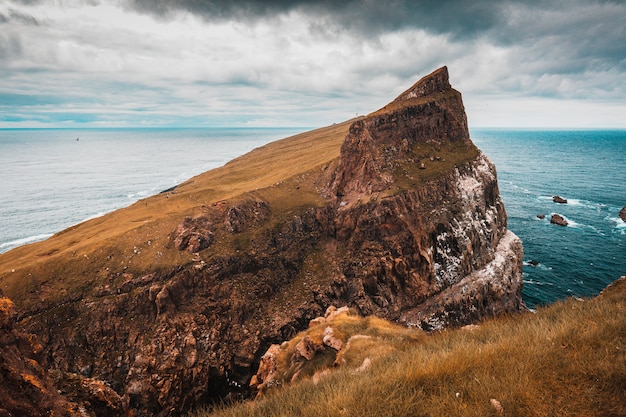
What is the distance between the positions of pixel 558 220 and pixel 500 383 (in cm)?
10753

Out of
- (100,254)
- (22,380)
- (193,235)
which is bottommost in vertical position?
(100,254)

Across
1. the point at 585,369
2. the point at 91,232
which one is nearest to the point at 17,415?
the point at 585,369

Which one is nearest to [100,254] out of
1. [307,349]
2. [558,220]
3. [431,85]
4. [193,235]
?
[193,235]

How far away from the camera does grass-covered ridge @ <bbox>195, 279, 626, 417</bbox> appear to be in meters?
6.31

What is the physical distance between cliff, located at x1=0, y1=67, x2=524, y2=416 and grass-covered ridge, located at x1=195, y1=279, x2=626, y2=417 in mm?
36202

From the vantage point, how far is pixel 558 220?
9075 cm

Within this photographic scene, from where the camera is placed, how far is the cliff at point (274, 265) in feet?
122

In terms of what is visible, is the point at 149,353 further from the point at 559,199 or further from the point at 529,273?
the point at 559,199

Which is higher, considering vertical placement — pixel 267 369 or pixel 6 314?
pixel 6 314

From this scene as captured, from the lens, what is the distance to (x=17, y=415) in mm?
7645

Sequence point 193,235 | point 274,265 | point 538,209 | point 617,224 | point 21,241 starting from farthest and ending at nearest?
point 538,209 < point 21,241 < point 617,224 < point 274,265 < point 193,235

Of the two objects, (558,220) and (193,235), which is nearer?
(193,235)

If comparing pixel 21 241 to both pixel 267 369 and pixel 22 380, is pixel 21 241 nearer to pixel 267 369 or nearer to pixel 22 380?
pixel 267 369

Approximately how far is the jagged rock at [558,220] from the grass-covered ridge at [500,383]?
101m
